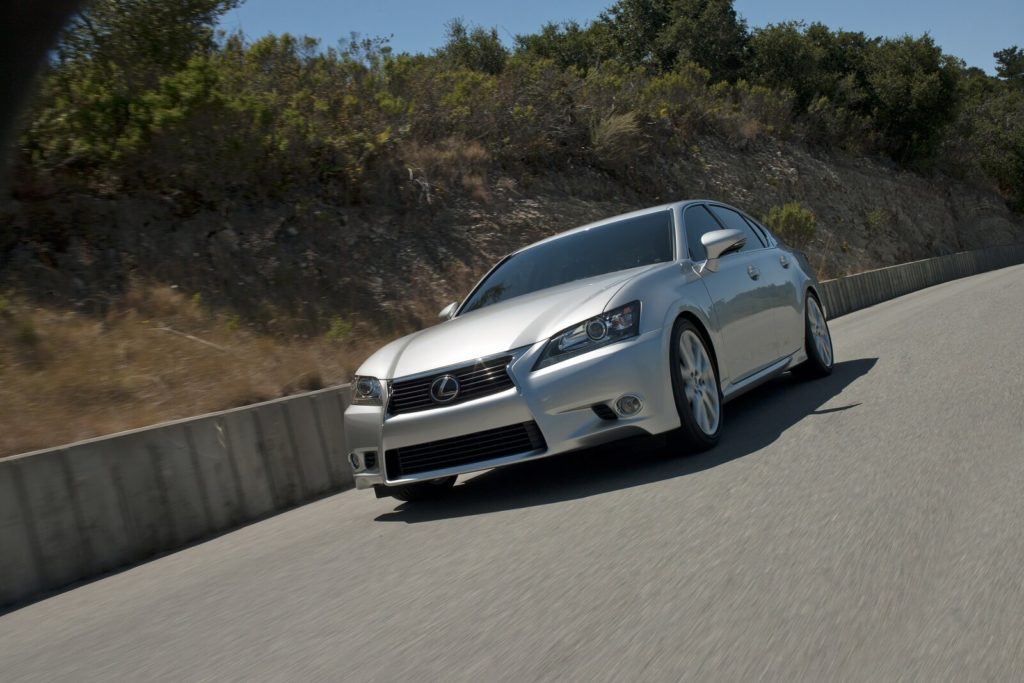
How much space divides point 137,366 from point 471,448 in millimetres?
6905

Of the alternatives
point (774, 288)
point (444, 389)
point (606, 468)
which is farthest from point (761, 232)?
point (444, 389)

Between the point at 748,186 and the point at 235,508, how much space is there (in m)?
30.0

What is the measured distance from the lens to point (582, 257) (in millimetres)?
7641

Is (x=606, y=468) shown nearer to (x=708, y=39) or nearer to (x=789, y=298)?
(x=789, y=298)

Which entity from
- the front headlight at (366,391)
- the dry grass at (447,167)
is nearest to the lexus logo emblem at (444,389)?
the front headlight at (366,391)

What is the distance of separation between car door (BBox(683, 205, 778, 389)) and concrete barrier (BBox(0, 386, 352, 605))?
318 centimetres

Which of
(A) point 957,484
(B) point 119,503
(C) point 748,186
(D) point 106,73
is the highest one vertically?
(D) point 106,73

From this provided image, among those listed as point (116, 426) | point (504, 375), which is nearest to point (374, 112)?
point (116, 426)

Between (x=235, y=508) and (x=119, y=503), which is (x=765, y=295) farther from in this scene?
(x=119, y=503)

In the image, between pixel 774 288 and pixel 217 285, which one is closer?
pixel 774 288

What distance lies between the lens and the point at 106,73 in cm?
1600

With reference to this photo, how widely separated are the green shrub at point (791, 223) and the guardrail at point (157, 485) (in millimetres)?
23032

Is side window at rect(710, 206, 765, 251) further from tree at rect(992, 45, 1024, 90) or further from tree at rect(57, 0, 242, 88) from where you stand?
tree at rect(992, 45, 1024, 90)

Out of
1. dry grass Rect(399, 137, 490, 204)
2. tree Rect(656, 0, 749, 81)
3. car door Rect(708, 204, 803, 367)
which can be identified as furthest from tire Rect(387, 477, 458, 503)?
tree Rect(656, 0, 749, 81)
